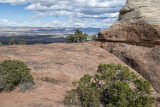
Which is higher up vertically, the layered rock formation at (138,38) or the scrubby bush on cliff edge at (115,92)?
the layered rock formation at (138,38)

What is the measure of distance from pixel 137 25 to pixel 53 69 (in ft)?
33.7

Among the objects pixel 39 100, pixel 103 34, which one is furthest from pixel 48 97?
pixel 103 34

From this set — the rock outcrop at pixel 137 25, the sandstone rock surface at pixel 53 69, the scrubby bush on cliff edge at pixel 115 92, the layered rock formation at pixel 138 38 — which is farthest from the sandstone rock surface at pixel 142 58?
the scrubby bush on cliff edge at pixel 115 92

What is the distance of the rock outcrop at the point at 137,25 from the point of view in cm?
1662

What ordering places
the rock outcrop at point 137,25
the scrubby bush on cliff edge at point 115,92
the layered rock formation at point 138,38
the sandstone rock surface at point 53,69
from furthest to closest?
1. the rock outcrop at point 137,25
2. the layered rock formation at point 138,38
3. the sandstone rock surface at point 53,69
4. the scrubby bush on cliff edge at point 115,92

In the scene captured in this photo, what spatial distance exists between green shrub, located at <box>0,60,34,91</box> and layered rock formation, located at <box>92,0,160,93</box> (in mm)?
9870

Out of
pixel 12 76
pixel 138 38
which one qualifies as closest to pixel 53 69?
pixel 12 76

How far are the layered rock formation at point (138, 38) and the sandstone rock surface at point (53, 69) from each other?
1501mm

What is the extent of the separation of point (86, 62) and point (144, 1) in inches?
382

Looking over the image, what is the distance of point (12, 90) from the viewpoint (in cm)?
1042

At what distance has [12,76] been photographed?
10.4 metres

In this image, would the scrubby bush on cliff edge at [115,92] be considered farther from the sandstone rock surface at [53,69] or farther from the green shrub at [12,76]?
the green shrub at [12,76]

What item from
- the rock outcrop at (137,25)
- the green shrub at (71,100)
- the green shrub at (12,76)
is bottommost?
the green shrub at (71,100)

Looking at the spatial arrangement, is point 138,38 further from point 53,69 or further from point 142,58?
point 53,69
